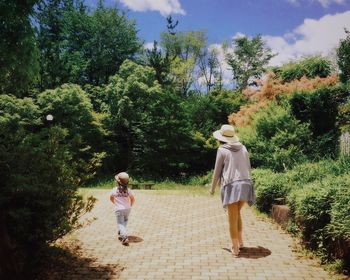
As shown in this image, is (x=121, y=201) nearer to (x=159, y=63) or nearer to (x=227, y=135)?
(x=227, y=135)

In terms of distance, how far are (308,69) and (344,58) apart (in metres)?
3.58

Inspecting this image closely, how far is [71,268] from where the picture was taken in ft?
19.7

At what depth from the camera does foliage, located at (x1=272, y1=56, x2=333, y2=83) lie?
23.1 m

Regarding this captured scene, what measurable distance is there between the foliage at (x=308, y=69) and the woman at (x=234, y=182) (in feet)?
59.0

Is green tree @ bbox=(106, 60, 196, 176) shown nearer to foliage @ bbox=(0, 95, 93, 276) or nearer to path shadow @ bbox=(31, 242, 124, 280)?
path shadow @ bbox=(31, 242, 124, 280)

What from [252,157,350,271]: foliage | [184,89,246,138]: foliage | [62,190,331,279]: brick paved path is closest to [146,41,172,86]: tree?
[184,89,246,138]: foliage

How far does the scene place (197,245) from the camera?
282 inches

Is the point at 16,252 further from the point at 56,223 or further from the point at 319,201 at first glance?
the point at 319,201

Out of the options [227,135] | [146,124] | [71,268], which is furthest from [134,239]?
[146,124]

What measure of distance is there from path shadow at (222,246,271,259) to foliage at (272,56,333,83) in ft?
58.8

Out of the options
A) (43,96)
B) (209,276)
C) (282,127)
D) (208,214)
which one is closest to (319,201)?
(209,276)

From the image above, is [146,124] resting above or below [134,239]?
above

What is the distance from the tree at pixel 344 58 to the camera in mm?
24703

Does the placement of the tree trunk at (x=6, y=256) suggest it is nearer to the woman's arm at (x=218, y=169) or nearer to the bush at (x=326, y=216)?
the woman's arm at (x=218, y=169)
